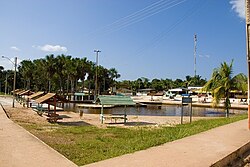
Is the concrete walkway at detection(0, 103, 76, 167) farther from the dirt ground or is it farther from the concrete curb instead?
the dirt ground

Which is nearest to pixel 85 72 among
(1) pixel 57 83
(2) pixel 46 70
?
(2) pixel 46 70

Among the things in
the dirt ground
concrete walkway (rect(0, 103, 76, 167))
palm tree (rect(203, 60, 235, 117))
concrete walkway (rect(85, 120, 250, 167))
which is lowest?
the dirt ground

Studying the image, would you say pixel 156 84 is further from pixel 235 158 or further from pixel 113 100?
pixel 235 158

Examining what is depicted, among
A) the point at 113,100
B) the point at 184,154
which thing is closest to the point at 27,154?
the point at 184,154

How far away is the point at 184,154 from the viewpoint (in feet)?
22.6

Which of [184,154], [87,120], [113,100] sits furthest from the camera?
[87,120]

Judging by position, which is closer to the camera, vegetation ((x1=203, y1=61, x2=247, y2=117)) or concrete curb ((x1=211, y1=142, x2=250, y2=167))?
concrete curb ((x1=211, y1=142, x2=250, y2=167))

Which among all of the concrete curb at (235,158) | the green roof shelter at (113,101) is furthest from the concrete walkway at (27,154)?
the green roof shelter at (113,101)

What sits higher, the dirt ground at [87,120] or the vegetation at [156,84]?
the vegetation at [156,84]

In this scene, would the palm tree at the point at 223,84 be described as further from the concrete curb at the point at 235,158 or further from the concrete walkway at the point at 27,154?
the concrete walkway at the point at 27,154

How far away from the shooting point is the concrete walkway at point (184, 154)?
6.00 metres

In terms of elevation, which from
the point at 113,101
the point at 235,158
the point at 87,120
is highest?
the point at 113,101

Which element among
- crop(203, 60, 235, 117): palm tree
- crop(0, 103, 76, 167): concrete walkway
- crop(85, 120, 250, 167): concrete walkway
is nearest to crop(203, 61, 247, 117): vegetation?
crop(203, 60, 235, 117): palm tree

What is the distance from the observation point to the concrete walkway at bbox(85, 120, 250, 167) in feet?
19.7
